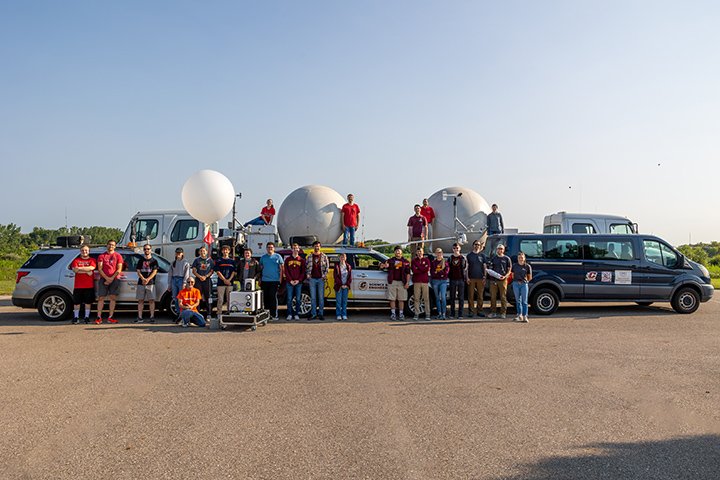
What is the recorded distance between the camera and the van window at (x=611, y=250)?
47.8 feet

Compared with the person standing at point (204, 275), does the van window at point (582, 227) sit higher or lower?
higher

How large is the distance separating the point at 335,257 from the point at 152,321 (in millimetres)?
4150

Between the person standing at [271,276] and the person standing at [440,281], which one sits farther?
the person standing at [440,281]

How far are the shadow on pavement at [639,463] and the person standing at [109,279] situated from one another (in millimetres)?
10513

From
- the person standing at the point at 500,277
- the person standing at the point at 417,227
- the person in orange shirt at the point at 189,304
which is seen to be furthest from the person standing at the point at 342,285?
the person standing at the point at 417,227

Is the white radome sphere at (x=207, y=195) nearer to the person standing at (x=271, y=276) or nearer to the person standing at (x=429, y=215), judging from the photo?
the person standing at (x=271, y=276)

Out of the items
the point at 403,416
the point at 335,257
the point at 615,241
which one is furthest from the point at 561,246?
the point at 403,416

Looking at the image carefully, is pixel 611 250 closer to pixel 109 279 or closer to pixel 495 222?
pixel 495 222

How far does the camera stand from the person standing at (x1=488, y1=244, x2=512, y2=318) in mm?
13469

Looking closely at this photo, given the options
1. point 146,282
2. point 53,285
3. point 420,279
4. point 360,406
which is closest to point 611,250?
point 420,279

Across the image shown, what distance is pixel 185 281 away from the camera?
41.8 ft

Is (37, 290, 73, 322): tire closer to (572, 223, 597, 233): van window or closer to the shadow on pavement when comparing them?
the shadow on pavement

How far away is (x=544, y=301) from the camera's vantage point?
14.4 metres

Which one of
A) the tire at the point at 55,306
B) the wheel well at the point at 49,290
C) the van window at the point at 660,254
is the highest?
the van window at the point at 660,254
